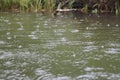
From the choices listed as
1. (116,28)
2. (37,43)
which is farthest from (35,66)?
(116,28)

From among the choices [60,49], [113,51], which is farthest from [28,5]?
[113,51]

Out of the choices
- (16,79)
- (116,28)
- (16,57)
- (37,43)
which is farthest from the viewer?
(116,28)

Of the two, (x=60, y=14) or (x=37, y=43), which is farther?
(x=60, y=14)

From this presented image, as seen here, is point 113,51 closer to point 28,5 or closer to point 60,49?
point 60,49

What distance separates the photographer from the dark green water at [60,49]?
24.6 feet

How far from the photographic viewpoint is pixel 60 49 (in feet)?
32.2

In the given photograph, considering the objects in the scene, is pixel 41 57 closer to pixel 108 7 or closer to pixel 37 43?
pixel 37 43

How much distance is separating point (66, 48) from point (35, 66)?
6.61 feet

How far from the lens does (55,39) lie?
1124 centimetres

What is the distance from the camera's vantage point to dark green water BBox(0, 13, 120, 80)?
7512 millimetres

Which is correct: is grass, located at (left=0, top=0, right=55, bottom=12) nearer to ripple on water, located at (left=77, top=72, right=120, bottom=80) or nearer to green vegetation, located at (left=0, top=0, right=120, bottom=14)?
green vegetation, located at (left=0, top=0, right=120, bottom=14)

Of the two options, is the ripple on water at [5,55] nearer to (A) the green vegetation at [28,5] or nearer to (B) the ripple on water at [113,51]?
(B) the ripple on water at [113,51]

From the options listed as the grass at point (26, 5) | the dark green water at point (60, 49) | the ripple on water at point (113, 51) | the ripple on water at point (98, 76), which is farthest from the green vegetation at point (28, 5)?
the ripple on water at point (98, 76)

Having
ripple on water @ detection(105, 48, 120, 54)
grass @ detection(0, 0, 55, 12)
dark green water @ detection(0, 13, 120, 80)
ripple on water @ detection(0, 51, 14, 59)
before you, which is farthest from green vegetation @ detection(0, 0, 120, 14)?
ripple on water @ detection(0, 51, 14, 59)
